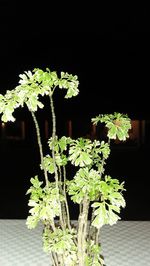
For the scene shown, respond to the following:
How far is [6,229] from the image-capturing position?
4.35 metres

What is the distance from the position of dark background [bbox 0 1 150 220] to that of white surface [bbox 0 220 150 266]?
857mm

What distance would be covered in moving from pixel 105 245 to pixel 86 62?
6.76 meters

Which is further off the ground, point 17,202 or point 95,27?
point 95,27

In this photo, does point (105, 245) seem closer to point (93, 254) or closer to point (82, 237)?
point (93, 254)

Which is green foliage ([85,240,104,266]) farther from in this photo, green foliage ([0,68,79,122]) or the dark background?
the dark background

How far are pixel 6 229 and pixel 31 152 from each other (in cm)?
866

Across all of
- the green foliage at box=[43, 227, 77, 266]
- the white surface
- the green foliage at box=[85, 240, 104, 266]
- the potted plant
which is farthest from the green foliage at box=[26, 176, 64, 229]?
the white surface

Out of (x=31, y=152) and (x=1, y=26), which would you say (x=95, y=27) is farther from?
(x=31, y=152)

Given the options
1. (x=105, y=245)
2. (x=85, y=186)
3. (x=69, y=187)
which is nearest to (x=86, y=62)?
(x=105, y=245)

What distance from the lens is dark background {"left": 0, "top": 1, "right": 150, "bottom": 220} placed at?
7129mm

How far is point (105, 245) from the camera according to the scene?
383 centimetres

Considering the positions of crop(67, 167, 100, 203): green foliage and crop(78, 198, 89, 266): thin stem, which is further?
crop(78, 198, 89, 266): thin stem

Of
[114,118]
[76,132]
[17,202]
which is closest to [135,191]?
[17,202]

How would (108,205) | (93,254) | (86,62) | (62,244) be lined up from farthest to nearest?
1. (86,62)
2. (93,254)
3. (62,244)
4. (108,205)
